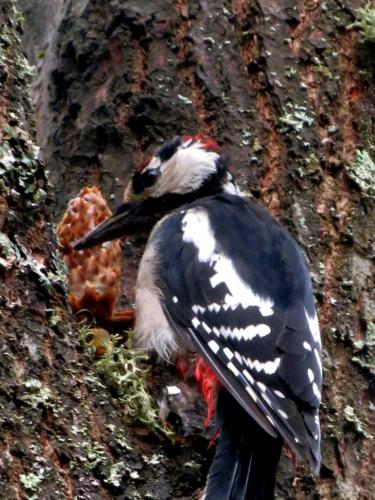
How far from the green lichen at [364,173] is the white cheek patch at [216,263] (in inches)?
17.3

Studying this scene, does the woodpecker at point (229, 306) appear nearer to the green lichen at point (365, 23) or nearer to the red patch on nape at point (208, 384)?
the red patch on nape at point (208, 384)

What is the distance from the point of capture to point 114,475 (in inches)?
95.7

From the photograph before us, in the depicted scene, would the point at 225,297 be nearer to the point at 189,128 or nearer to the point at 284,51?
the point at 189,128

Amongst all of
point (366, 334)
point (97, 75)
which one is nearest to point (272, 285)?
point (366, 334)

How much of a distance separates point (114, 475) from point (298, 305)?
690mm

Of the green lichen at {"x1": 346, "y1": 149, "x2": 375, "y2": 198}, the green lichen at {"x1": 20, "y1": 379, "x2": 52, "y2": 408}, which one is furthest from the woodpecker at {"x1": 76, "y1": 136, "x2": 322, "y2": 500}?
the green lichen at {"x1": 20, "y1": 379, "x2": 52, "y2": 408}

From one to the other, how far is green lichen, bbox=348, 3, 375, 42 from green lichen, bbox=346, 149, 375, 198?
0.41 meters

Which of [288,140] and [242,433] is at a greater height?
[288,140]

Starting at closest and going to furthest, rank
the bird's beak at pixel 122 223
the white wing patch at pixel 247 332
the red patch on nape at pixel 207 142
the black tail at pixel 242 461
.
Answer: the black tail at pixel 242 461
the white wing patch at pixel 247 332
the bird's beak at pixel 122 223
the red patch on nape at pixel 207 142

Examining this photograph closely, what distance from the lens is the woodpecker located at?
2.57m

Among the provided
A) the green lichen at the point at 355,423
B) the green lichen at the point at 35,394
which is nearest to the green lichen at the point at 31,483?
the green lichen at the point at 35,394

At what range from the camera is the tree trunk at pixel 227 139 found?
257cm


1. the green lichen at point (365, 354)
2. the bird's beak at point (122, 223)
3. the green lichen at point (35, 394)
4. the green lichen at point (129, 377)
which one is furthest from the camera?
the bird's beak at point (122, 223)

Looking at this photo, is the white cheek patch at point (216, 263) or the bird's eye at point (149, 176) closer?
the white cheek patch at point (216, 263)
